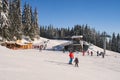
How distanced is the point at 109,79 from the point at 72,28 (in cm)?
11409

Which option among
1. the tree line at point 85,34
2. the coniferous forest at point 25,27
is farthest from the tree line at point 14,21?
the tree line at point 85,34

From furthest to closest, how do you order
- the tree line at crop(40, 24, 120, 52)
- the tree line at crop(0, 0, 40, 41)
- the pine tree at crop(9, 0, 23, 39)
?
the tree line at crop(40, 24, 120, 52) → the pine tree at crop(9, 0, 23, 39) → the tree line at crop(0, 0, 40, 41)

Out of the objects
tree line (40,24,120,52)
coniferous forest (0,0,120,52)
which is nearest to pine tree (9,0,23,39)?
coniferous forest (0,0,120,52)

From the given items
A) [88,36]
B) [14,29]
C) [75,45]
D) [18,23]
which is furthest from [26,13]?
[88,36]

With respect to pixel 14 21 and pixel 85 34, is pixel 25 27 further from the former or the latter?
pixel 85 34

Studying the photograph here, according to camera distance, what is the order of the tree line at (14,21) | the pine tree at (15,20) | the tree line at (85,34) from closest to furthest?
the tree line at (14,21) → the pine tree at (15,20) → the tree line at (85,34)

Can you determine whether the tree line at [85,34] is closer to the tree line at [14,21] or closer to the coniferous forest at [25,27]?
the coniferous forest at [25,27]

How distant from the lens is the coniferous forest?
50156 millimetres

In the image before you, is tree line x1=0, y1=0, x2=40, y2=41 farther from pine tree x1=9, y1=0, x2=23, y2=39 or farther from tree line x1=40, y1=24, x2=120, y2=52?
tree line x1=40, y1=24, x2=120, y2=52

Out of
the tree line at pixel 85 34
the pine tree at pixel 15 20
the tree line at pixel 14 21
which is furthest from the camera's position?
the tree line at pixel 85 34

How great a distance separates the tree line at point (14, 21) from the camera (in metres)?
48.3

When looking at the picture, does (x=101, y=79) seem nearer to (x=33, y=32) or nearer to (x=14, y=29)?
(x=14, y=29)

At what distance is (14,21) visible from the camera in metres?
62.3

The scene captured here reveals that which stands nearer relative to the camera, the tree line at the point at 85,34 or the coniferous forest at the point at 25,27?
the coniferous forest at the point at 25,27
